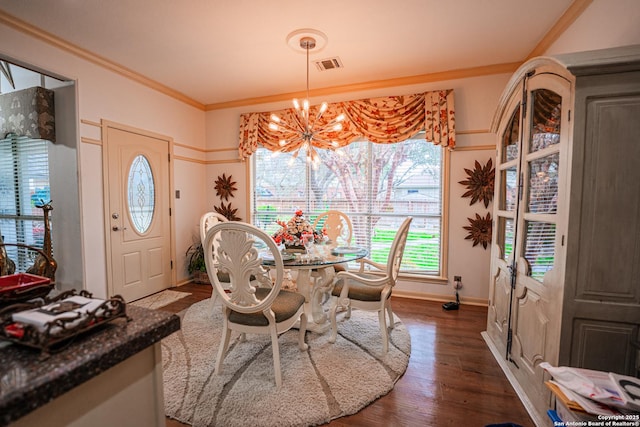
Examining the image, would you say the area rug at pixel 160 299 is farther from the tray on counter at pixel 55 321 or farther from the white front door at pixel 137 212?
the tray on counter at pixel 55 321

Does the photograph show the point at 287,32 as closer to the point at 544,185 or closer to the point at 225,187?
the point at 544,185

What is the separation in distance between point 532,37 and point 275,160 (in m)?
3.23

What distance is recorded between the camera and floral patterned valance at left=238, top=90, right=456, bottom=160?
11.0 ft

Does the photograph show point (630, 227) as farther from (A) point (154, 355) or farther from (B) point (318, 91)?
(B) point (318, 91)

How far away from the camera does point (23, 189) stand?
3293 millimetres

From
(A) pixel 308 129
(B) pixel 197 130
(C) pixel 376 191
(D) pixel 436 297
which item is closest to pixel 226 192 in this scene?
(B) pixel 197 130

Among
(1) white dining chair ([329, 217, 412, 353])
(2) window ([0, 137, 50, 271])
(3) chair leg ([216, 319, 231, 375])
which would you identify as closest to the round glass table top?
(1) white dining chair ([329, 217, 412, 353])

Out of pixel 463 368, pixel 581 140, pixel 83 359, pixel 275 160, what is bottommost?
pixel 463 368

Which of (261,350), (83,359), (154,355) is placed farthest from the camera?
(261,350)

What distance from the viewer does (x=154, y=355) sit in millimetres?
823

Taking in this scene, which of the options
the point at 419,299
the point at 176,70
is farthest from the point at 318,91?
the point at 419,299

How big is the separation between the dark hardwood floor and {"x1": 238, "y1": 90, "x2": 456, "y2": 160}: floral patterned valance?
2.12 m

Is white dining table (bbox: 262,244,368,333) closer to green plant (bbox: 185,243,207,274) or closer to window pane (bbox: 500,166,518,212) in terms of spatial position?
window pane (bbox: 500,166,518,212)

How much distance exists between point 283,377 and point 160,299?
92.0 inches
